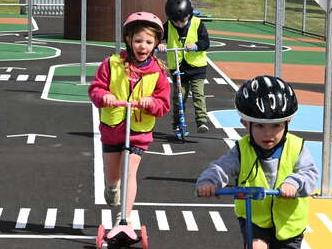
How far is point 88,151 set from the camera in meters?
13.5

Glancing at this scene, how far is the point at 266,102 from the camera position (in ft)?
17.9

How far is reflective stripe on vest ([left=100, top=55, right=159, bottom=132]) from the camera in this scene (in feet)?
28.1

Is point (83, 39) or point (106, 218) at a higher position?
point (83, 39)

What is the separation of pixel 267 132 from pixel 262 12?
4621 cm

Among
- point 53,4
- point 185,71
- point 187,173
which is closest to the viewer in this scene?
point 187,173

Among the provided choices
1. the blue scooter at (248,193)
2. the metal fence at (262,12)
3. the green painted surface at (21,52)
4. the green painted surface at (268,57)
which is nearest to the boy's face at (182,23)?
the blue scooter at (248,193)

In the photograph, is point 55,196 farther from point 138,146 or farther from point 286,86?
point 286,86

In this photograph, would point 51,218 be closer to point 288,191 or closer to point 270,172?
point 270,172

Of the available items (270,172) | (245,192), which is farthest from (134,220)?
(245,192)

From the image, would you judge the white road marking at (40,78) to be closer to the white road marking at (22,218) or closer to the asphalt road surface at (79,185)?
the asphalt road surface at (79,185)

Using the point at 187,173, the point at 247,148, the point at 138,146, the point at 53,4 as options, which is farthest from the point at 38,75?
the point at 53,4

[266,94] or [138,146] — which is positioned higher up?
[266,94]

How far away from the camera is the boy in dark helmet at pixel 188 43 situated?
14055mm

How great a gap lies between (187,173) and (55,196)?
212 cm
